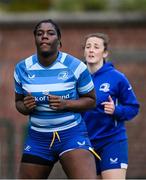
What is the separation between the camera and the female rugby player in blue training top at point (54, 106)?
7.45 meters

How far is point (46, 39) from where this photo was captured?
7.50m

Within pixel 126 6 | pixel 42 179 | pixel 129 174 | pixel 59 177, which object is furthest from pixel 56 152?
pixel 126 6

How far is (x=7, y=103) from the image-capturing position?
53.0ft

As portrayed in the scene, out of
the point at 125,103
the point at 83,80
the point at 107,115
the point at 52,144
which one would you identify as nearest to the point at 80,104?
the point at 83,80

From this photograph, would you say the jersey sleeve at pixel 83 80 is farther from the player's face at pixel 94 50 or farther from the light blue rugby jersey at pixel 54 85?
the player's face at pixel 94 50

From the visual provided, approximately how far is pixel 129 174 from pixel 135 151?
0.43m

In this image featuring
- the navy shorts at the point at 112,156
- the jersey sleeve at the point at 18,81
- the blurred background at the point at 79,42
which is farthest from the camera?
the blurred background at the point at 79,42

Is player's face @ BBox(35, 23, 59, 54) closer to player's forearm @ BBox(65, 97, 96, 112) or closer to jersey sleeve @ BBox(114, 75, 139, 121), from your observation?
player's forearm @ BBox(65, 97, 96, 112)

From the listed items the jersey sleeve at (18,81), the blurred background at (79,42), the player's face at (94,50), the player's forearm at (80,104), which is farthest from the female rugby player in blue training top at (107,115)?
the blurred background at (79,42)

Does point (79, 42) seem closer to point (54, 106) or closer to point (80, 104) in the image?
point (80, 104)

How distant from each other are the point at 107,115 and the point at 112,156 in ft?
1.38

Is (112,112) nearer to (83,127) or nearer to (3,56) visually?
(83,127)

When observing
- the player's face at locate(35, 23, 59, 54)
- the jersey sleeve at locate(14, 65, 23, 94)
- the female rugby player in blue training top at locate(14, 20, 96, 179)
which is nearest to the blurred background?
the jersey sleeve at locate(14, 65, 23, 94)

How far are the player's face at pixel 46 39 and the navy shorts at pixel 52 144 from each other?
74 cm
